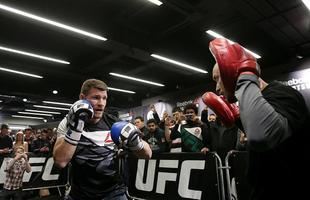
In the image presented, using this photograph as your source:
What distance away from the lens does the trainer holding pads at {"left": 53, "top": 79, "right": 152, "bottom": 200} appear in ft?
6.00

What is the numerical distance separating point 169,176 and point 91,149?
1.50 m

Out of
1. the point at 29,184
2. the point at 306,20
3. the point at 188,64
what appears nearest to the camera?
the point at 29,184

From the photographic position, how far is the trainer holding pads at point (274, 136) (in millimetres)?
928

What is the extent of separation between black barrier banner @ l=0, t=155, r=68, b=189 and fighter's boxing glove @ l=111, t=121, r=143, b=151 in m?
3.94

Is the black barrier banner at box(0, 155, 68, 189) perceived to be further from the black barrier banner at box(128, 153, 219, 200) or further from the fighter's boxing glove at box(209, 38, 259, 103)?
the fighter's boxing glove at box(209, 38, 259, 103)

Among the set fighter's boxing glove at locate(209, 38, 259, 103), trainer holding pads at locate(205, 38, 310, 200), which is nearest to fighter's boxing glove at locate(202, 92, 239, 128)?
fighter's boxing glove at locate(209, 38, 259, 103)

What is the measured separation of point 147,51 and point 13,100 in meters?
9.77

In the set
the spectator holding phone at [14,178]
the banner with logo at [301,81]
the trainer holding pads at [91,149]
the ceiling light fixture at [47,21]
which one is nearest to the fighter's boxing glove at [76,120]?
the trainer holding pads at [91,149]

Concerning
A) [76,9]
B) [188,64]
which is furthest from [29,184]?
[188,64]

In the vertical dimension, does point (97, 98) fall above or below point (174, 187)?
above

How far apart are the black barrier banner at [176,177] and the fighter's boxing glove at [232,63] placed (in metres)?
1.93

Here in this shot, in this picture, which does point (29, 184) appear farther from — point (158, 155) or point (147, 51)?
point (147, 51)

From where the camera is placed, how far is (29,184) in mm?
5242

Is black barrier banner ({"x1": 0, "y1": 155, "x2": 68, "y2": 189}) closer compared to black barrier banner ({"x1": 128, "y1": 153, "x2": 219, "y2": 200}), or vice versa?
black barrier banner ({"x1": 128, "y1": 153, "x2": 219, "y2": 200})
